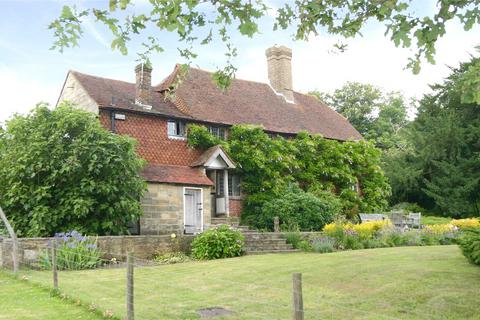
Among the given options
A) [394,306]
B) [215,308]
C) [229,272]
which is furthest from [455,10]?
[229,272]

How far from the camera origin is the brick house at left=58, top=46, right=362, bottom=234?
22.6 m

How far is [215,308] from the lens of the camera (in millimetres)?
8531

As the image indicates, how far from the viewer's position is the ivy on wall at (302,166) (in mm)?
26094

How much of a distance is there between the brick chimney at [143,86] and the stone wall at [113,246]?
9214 millimetres

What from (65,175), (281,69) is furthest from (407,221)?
(65,175)

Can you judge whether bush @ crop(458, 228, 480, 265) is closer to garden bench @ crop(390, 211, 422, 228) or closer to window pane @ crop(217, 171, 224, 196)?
garden bench @ crop(390, 211, 422, 228)

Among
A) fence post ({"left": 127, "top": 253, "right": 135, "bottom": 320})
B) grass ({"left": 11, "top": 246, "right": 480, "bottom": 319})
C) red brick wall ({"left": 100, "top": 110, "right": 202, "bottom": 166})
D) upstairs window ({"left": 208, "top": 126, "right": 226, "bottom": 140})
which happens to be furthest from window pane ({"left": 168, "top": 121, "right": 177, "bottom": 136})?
fence post ({"left": 127, "top": 253, "right": 135, "bottom": 320})

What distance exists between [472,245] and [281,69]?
78.3 ft

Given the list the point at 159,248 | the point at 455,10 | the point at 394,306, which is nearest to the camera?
the point at 455,10

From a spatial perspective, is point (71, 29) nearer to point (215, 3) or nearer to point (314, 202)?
point (215, 3)

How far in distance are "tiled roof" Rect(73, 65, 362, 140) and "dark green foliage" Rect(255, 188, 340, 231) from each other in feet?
16.3

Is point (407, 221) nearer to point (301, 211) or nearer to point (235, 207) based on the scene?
point (301, 211)

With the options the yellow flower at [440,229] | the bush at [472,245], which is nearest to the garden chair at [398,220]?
the yellow flower at [440,229]

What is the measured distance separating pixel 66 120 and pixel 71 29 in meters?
11.2
